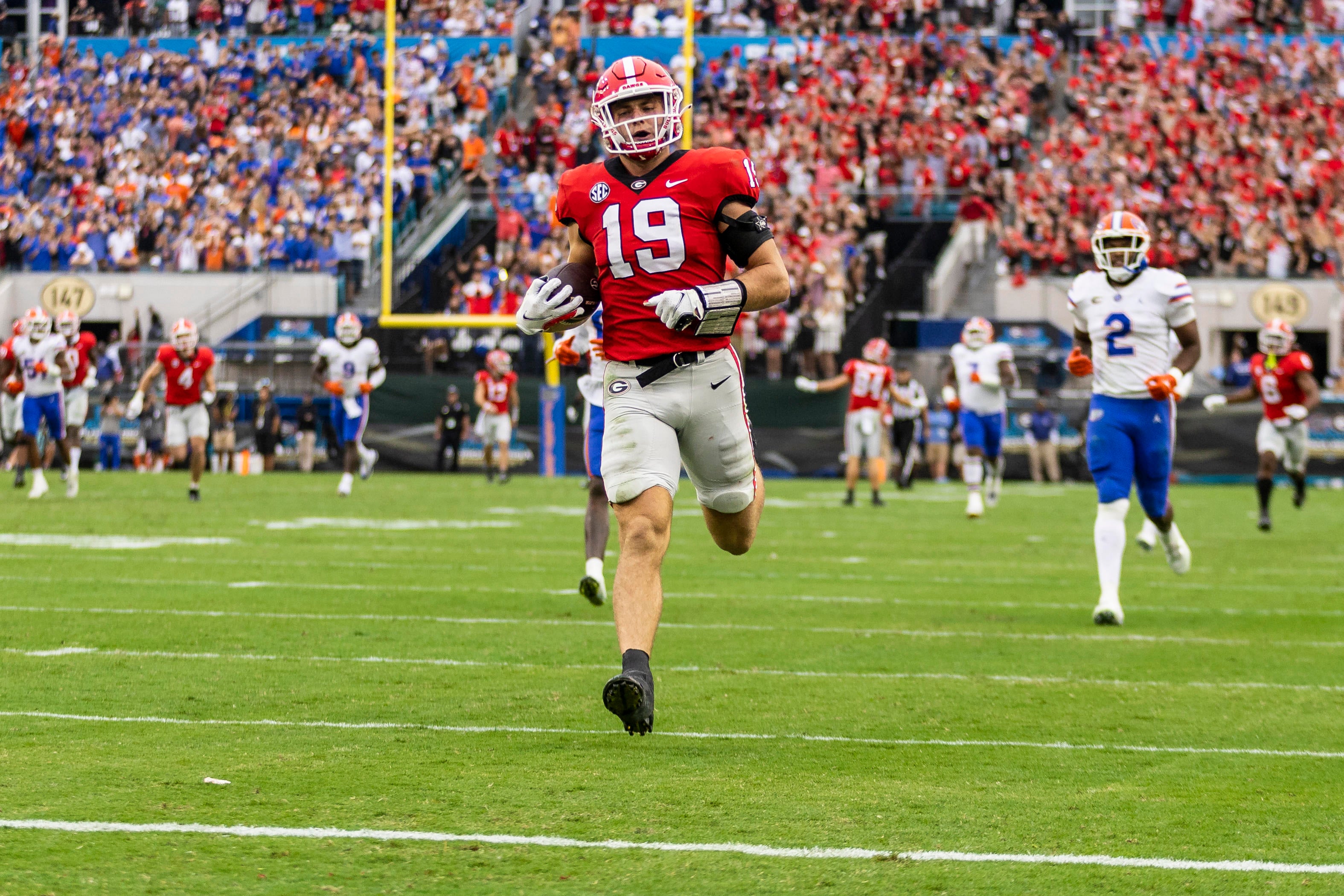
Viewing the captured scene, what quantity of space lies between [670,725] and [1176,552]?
5220 mm

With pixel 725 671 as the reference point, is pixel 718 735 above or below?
above

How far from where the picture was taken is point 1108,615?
335 inches

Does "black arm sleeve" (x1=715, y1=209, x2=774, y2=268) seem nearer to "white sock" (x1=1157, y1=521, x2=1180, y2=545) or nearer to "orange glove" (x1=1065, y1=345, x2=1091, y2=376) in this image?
"orange glove" (x1=1065, y1=345, x2=1091, y2=376)

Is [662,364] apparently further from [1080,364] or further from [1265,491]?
[1265,491]

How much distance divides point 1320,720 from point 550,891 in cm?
331

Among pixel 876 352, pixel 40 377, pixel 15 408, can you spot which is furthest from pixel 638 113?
pixel 15 408

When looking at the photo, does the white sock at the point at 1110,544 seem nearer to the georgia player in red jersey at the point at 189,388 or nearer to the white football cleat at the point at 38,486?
the georgia player in red jersey at the point at 189,388

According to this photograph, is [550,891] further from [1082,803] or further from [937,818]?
[1082,803]

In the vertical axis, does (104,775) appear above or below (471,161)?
below

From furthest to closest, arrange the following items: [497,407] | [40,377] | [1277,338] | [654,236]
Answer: [497,407], [40,377], [1277,338], [654,236]

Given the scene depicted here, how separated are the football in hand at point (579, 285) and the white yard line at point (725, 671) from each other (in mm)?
1702

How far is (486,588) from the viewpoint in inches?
384

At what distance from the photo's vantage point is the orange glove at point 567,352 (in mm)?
7125

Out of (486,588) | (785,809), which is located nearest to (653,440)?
(785,809)
